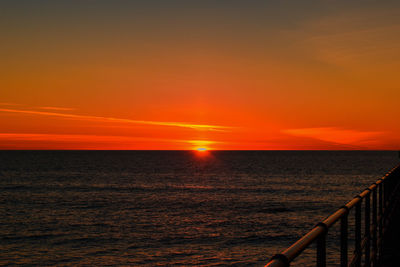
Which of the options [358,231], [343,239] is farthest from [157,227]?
[343,239]

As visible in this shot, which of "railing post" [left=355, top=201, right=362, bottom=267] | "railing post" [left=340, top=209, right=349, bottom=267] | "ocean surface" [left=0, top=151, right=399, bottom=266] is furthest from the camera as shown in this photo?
"ocean surface" [left=0, top=151, right=399, bottom=266]

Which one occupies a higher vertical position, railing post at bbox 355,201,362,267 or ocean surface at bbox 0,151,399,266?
railing post at bbox 355,201,362,267

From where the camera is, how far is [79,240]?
2592 cm

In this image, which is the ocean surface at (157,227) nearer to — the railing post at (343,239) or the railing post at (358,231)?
the railing post at (358,231)

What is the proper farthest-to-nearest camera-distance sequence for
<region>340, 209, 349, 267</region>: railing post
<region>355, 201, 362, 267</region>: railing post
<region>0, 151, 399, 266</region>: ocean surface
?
<region>0, 151, 399, 266</region>: ocean surface → <region>355, 201, 362, 267</region>: railing post → <region>340, 209, 349, 267</region>: railing post

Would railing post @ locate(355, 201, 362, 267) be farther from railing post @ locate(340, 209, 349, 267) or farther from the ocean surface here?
the ocean surface

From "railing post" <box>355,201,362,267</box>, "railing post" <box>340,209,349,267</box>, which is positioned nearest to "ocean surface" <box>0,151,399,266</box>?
"railing post" <box>355,201,362,267</box>

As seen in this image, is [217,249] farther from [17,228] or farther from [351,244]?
[17,228]

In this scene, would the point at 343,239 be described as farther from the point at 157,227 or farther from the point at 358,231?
the point at 157,227

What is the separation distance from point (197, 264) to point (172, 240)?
573 cm

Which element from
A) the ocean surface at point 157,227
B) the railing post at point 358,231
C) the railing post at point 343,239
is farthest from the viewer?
the ocean surface at point 157,227

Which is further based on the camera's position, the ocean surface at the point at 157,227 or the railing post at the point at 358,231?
the ocean surface at the point at 157,227

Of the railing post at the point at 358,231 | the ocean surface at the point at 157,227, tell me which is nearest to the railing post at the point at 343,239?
the railing post at the point at 358,231

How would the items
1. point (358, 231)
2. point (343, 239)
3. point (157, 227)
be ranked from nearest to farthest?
point (343, 239)
point (358, 231)
point (157, 227)
